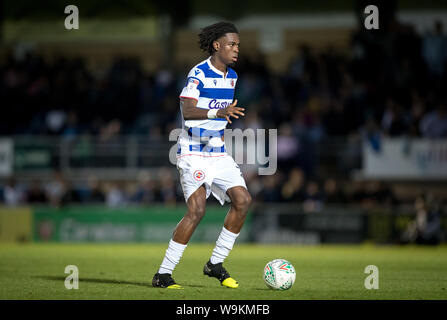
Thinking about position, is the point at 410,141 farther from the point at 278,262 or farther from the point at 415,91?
the point at 278,262

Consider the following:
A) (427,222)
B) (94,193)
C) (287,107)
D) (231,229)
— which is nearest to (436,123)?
(427,222)

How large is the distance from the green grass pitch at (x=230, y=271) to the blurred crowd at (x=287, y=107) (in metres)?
4.43

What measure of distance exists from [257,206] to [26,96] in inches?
355

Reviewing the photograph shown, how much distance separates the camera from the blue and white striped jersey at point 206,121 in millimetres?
9500

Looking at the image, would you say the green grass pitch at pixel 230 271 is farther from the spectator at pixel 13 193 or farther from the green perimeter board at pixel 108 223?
the spectator at pixel 13 193

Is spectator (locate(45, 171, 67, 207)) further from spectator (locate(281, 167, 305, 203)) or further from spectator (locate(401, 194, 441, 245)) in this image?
spectator (locate(401, 194, 441, 245))

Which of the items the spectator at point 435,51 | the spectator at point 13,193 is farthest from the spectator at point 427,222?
the spectator at point 13,193

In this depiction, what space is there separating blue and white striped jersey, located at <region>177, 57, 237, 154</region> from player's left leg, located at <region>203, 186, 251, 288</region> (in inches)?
23.4

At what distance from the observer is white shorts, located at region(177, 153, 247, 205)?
9.38m

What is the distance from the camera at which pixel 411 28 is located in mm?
23688

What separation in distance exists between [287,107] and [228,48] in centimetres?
1415

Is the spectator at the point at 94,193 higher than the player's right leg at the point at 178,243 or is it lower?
higher
